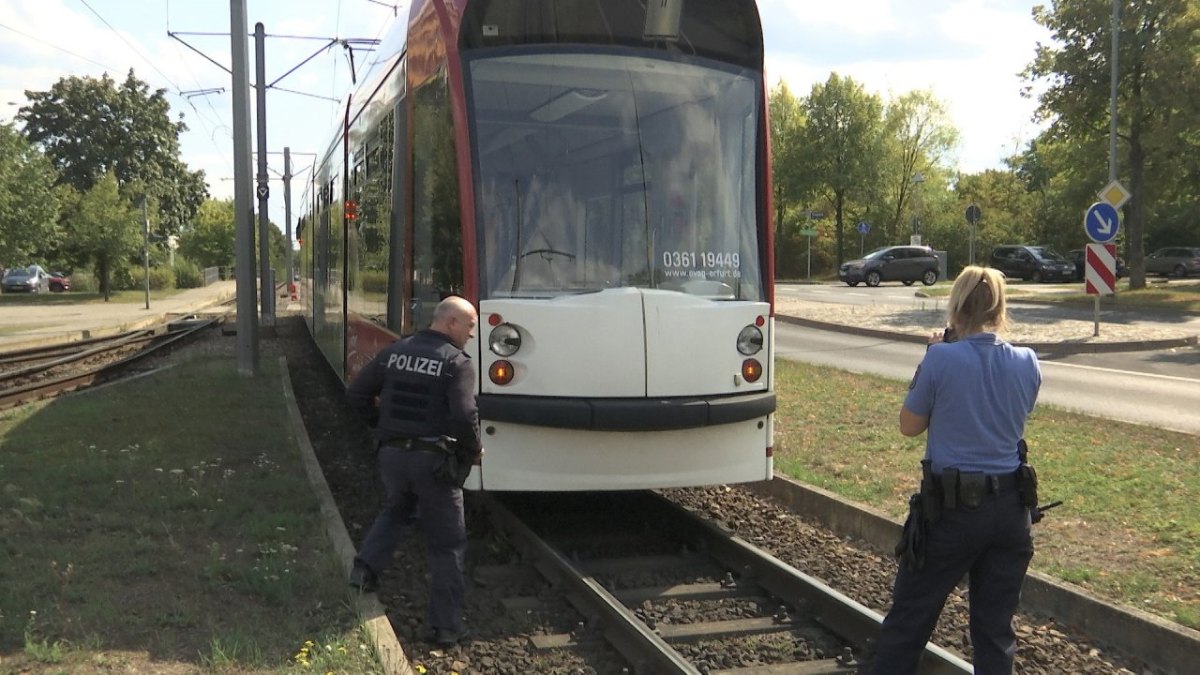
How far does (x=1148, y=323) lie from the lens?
22.8m

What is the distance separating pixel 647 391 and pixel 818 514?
7.11 feet

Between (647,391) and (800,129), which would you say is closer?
(647,391)

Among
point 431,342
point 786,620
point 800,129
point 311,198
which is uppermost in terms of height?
point 800,129

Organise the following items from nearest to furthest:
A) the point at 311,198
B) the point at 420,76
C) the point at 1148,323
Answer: the point at 420,76, the point at 311,198, the point at 1148,323

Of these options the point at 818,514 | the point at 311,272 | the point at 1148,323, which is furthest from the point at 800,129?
the point at 818,514

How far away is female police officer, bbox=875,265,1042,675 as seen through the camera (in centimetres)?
371

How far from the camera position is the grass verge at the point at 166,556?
4484 millimetres

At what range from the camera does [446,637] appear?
496 cm

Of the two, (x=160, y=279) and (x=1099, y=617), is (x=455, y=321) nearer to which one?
(x=1099, y=617)

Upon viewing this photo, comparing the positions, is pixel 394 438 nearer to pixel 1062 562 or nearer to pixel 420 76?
pixel 420 76

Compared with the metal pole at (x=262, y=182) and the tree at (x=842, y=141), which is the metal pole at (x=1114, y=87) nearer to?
the metal pole at (x=262, y=182)

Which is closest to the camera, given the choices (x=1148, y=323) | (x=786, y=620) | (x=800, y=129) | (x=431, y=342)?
(x=431, y=342)

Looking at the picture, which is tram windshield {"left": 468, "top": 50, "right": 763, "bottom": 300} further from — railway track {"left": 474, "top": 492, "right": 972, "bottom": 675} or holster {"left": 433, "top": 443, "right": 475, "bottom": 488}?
railway track {"left": 474, "top": 492, "right": 972, "bottom": 675}

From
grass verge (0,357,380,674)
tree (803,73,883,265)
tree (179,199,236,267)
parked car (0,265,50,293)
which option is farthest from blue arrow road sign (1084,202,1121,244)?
tree (179,199,236,267)
